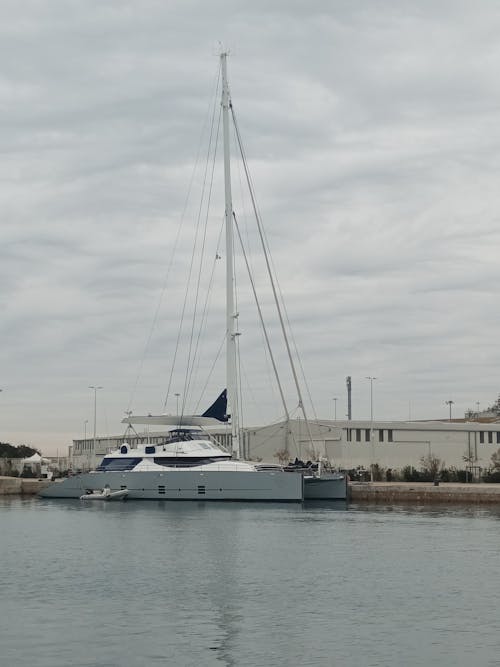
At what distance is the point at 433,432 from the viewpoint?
115188 mm

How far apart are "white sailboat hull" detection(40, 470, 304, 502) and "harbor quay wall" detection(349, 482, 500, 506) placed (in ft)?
32.2

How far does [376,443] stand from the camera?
4444 inches

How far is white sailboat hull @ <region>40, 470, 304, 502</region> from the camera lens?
2921 inches

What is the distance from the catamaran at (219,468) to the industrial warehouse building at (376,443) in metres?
29.1

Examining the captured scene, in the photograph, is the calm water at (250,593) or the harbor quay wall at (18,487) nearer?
the calm water at (250,593)

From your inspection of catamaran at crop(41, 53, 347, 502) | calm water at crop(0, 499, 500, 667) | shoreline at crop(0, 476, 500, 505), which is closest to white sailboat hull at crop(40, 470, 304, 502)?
catamaran at crop(41, 53, 347, 502)

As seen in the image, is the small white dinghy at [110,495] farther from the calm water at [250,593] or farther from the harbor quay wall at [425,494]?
the calm water at [250,593]

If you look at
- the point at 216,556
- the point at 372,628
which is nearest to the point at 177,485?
the point at 216,556

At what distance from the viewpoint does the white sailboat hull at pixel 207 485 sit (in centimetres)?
A: 7419

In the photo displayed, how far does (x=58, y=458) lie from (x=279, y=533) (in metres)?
101

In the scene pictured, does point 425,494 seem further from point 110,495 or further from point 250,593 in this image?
point 250,593

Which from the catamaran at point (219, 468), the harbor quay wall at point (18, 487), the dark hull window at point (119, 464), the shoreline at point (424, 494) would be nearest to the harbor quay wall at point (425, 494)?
the shoreline at point (424, 494)

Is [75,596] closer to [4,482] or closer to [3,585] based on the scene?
[3,585]

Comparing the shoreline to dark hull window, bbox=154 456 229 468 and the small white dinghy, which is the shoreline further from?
the small white dinghy
